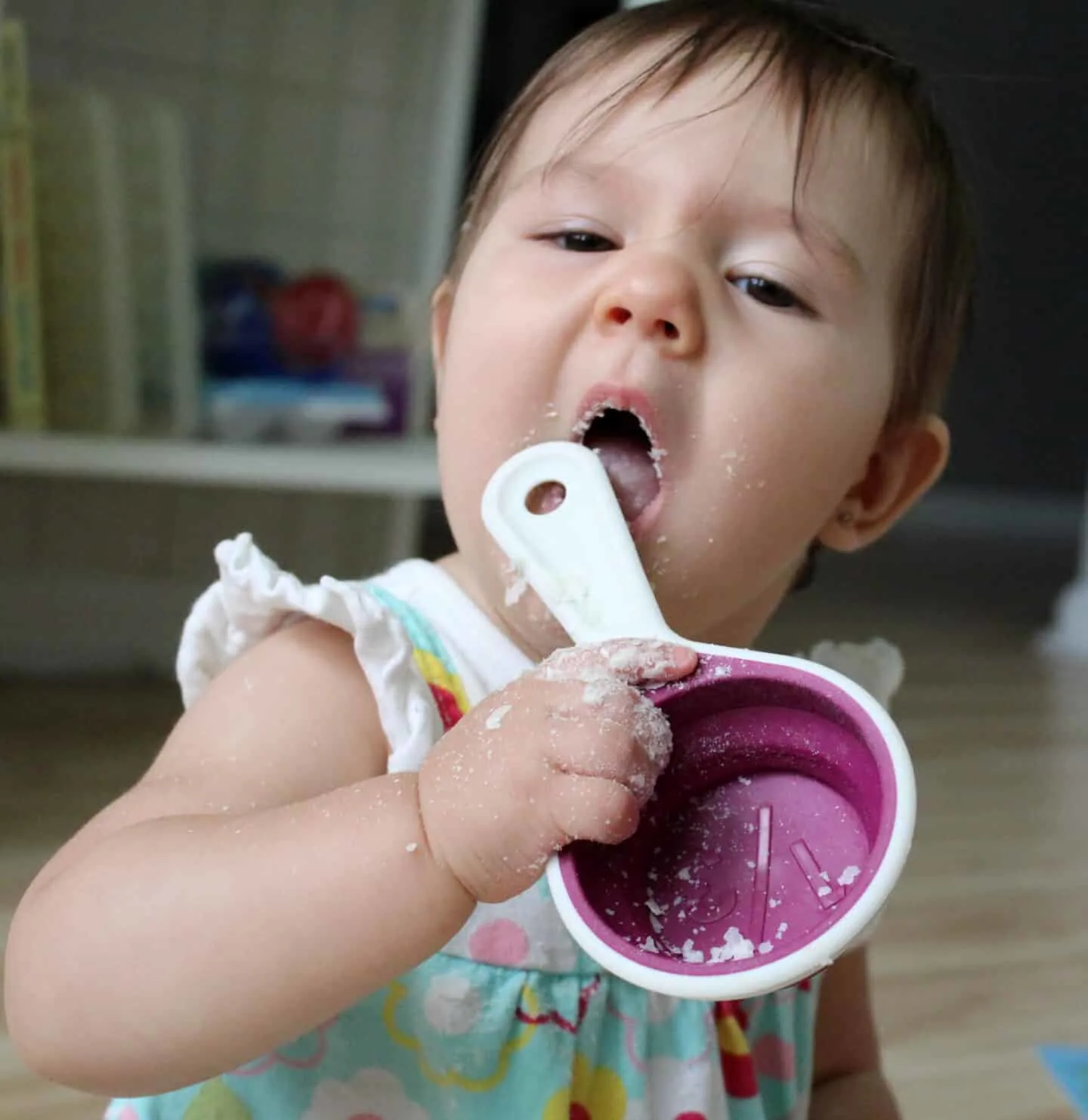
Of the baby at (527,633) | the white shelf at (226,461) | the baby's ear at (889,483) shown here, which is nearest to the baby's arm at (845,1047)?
the baby at (527,633)

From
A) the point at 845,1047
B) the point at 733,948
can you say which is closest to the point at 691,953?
the point at 733,948

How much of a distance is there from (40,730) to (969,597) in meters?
1.88

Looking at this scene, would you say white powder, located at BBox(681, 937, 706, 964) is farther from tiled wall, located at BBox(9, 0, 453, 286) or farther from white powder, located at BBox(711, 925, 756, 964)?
tiled wall, located at BBox(9, 0, 453, 286)

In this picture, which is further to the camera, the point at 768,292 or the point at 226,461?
the point at 226,461

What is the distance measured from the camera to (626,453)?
49 centimetres

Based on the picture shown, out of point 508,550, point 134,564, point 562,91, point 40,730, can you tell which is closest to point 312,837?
point 508,550

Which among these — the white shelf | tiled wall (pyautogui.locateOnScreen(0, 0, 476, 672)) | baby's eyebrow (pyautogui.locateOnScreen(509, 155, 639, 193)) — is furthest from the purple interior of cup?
tiled wall (pyautogui.locateOnScreen(0, 0, 476, 672))

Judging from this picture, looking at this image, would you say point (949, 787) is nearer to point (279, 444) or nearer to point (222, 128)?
point (279, 444)

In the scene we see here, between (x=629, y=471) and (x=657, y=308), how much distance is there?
58mm

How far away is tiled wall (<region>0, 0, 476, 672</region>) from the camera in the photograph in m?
1.50

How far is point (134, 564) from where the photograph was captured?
61.8 inches

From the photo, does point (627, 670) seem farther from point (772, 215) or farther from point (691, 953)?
point (772, 215)

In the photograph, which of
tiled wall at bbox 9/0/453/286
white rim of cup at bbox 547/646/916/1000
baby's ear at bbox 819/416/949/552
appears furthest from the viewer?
tiled wall at bbox 9/0/453/286

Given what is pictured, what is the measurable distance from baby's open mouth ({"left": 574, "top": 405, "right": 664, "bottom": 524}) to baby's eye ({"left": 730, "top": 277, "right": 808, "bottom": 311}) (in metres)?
0.07
